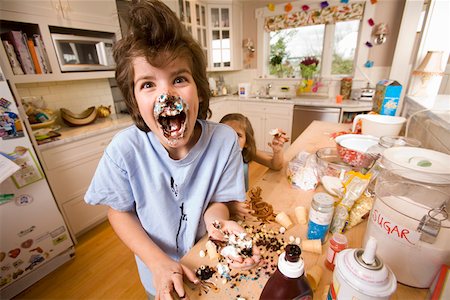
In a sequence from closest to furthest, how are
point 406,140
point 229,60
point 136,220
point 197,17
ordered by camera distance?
point 136,220 < point 406,140 < point 197,17 < point 229,60

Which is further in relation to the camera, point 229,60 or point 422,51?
point 229,60

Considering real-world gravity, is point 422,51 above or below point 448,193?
above

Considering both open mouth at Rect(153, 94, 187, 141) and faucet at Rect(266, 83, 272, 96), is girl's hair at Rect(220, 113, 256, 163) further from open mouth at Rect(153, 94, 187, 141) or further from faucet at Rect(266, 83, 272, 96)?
faucet at Rect(266, 83, 272, 96)

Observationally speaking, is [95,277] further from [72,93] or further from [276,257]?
[72,93]

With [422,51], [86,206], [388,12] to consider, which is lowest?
[86,206]

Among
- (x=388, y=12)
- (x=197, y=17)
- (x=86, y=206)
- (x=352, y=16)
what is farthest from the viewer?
(x=197, y=17)

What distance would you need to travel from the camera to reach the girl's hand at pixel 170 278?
0.48 meters

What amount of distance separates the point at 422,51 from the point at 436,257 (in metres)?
1.78

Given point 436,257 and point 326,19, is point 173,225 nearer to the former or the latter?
point 436,257

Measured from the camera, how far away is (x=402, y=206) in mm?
509

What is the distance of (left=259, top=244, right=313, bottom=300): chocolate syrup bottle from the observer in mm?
384

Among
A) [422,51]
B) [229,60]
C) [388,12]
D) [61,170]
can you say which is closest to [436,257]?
[422,51]

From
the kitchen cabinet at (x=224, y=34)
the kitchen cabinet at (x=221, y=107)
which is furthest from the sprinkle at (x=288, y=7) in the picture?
the kitchen cabinet at (x=221, y=107)

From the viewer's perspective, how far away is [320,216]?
1.94ft
